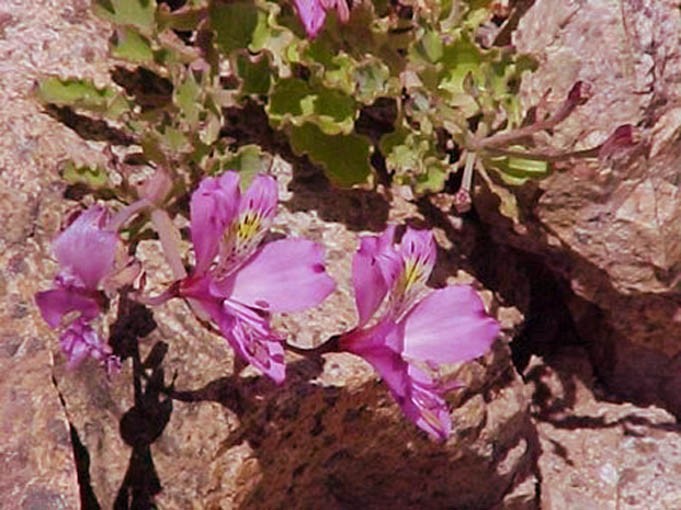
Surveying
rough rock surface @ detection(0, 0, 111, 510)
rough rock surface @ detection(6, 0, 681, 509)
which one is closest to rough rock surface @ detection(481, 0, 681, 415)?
rough rock surface @ detection(6, 0, 681, 509)

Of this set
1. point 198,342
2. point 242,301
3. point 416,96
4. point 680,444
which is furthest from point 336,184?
point 680,444

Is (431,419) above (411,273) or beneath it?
beneath

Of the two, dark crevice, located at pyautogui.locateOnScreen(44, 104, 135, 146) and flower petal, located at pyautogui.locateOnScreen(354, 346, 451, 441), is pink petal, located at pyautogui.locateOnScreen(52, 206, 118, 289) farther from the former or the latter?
dark crevice, located at pyautogui.locateOnScreen(44, 104, 135, 146)

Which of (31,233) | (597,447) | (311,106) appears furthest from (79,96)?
(597,447)

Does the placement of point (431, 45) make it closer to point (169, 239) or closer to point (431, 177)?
point (431, 177)

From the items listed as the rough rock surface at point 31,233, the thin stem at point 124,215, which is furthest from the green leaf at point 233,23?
the thin stem at point 124,215

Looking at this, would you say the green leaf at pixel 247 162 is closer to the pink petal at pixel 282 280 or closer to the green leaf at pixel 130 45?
the green leaf at pixel 130 45
